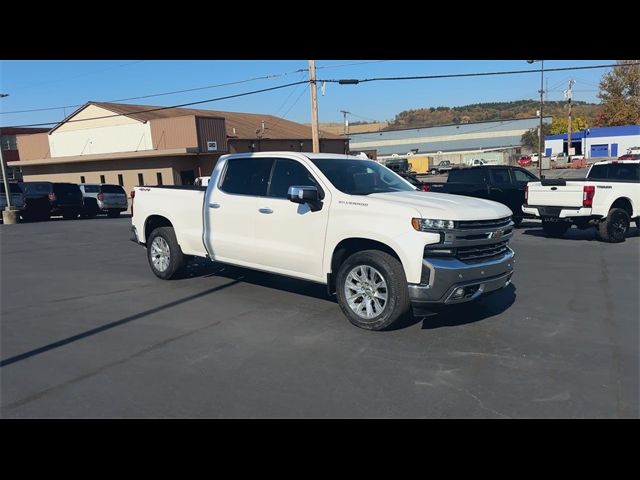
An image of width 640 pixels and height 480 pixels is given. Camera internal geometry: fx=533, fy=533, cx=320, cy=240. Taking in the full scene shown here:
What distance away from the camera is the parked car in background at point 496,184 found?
1453cm

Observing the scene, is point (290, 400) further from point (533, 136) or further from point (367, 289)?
point (533, 136)

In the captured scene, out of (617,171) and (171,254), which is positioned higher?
(617,171)

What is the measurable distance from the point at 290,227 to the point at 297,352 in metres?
1.80

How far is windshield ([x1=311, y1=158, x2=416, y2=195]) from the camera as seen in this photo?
253 inches

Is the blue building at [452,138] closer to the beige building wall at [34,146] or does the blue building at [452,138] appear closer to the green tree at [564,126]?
the green tree at [564,126]

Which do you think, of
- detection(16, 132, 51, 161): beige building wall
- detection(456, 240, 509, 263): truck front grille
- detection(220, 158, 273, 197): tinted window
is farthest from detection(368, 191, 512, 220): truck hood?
detection(16, 132, 51, 161): beige building wall

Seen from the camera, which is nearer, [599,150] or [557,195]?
[557,195]

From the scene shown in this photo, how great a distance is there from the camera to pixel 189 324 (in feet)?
20.0

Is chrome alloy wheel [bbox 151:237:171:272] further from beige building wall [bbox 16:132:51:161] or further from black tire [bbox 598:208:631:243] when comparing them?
beige building wall [bbox 16:132:51:161]

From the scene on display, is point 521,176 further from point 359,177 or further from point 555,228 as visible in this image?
point 359,177

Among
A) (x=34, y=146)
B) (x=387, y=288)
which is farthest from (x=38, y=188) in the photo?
(x=34, y=146)

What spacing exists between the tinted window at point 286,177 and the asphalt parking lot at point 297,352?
1462 mm

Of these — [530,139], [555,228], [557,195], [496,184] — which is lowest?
[555,228]

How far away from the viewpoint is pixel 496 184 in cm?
1462
